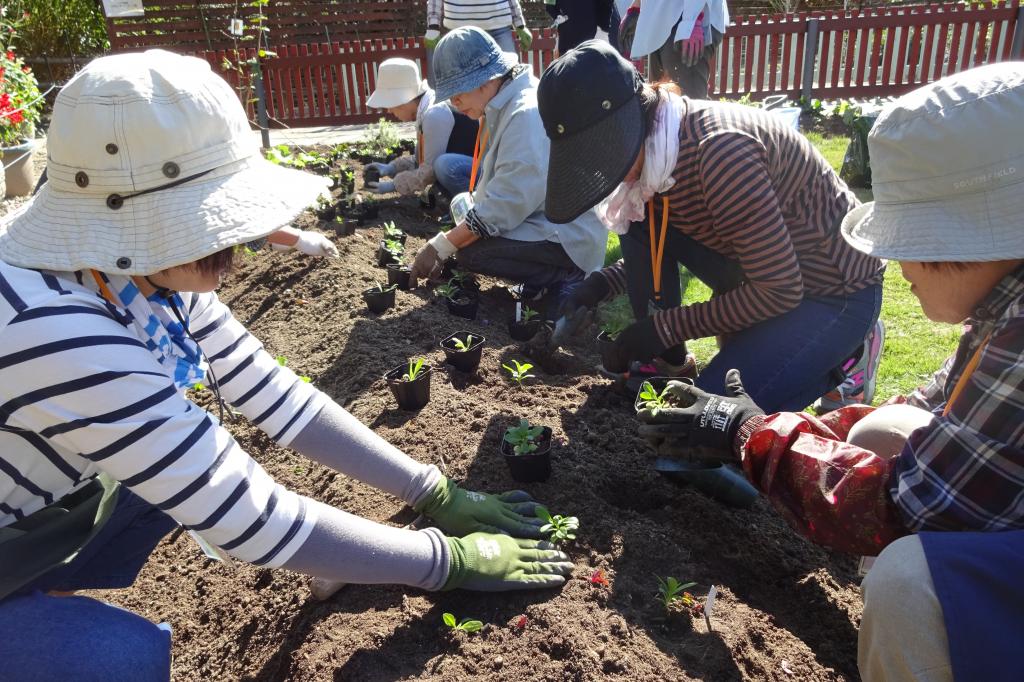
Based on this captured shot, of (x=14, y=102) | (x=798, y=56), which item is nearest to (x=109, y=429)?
(x=14, y=102)

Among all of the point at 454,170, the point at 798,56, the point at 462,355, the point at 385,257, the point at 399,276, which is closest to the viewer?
the point at 462,355

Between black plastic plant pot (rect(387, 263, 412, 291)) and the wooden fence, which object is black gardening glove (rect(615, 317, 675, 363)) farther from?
the wooden fence

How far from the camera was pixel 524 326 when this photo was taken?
409cm

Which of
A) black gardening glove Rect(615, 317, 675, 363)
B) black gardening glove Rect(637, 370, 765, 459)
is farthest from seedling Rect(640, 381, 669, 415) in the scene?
black gardening glove Rect(615, 317, 675, 363)

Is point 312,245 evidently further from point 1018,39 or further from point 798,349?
point 1018,39

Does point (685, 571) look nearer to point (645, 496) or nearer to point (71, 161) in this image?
point (645, 496)

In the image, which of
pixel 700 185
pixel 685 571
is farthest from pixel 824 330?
pixel 685 571

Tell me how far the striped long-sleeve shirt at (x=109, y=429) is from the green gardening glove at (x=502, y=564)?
44 centimetres

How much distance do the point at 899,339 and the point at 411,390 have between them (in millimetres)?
2650

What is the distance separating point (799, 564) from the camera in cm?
246

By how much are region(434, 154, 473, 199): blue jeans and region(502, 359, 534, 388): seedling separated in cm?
233

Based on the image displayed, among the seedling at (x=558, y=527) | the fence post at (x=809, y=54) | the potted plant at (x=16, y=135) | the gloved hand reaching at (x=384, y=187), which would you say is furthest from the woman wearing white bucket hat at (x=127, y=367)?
the fence post at (x=809, y=54)

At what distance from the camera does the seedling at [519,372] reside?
11.2 ft

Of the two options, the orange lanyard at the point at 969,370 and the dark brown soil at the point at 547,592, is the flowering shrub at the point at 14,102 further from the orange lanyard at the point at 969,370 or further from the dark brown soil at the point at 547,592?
the orange lanyard at the point at 969,370
